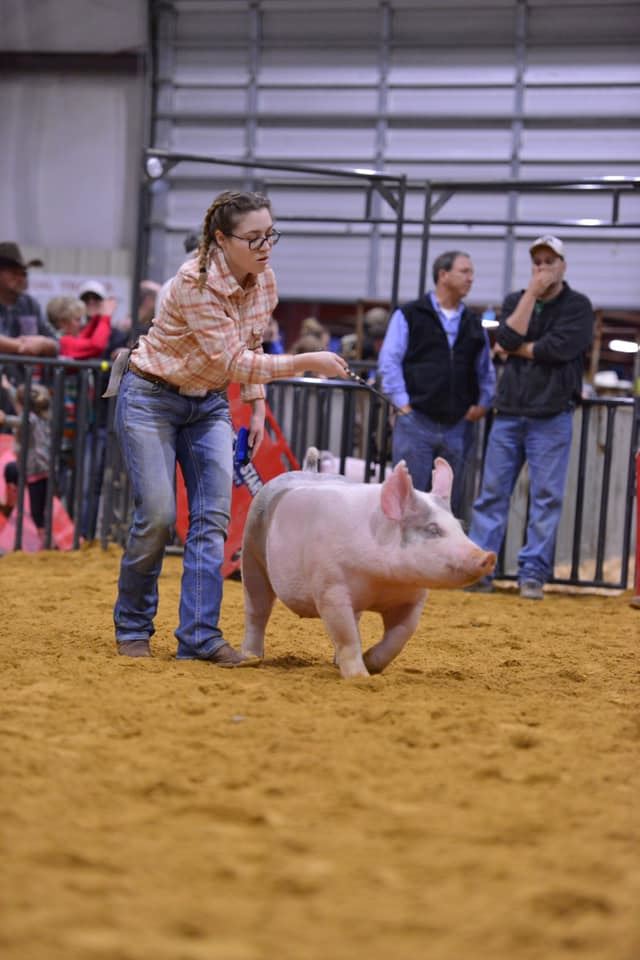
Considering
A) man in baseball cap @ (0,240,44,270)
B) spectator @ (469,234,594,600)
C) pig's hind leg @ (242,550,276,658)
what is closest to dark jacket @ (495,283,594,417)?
spectator @ (469,234,594,600)

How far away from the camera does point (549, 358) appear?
26.8ft

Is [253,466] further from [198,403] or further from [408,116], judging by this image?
[408,116]

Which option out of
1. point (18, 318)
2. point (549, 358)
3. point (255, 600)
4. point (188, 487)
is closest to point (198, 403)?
point (188, 487)

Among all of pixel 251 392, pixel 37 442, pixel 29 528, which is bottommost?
pixel 29 528

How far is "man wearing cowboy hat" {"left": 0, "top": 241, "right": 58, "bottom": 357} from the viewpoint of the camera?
8970 mm

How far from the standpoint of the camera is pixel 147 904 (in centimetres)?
244

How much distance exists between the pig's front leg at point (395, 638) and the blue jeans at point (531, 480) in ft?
11.0

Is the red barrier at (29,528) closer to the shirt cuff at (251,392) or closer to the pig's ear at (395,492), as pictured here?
the shirt cuff at (251,392)

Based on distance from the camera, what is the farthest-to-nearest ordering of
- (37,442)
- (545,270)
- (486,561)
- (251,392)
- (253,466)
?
(37,442), (545,270), (253,466), (251,392), (486,561)

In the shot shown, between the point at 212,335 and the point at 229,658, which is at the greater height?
the point at 212,335

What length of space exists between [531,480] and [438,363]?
0.91m

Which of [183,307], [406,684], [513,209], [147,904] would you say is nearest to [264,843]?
[147,904]

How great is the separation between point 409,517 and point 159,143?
13151mm

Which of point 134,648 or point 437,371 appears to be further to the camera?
point 437,371
